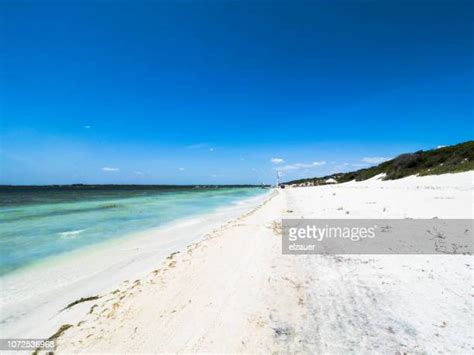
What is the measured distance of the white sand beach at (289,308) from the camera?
11.6 feet

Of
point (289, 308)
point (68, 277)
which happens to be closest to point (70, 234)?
point (68, 277)

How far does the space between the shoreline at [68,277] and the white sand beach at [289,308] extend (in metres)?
0.44

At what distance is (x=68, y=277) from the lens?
7.61 metres

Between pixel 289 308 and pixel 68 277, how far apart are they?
672 centimetres

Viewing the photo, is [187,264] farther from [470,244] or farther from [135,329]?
[470,244]

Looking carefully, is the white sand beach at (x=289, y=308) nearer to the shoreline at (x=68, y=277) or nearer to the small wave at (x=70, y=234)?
the shoreline at (x=68, y=277)

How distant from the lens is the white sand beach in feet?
11.6

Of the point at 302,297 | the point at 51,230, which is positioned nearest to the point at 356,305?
the point at 302,297


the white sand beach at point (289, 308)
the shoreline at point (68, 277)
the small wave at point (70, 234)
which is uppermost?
the white sand beach at point (289, 308)

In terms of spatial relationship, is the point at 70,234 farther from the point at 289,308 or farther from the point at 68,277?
the point at 289,308

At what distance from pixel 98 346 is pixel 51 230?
13.8 m

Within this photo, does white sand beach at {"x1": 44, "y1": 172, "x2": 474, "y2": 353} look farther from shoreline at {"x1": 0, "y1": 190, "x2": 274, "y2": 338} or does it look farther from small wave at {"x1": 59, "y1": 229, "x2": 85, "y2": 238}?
small wave at {"x1": 59, "y1": 229, "x2": 85, "y2": 238}

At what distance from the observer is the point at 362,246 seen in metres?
7.55

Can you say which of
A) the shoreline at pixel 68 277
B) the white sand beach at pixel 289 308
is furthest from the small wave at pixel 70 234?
the white sand beach at pixel 289 308
